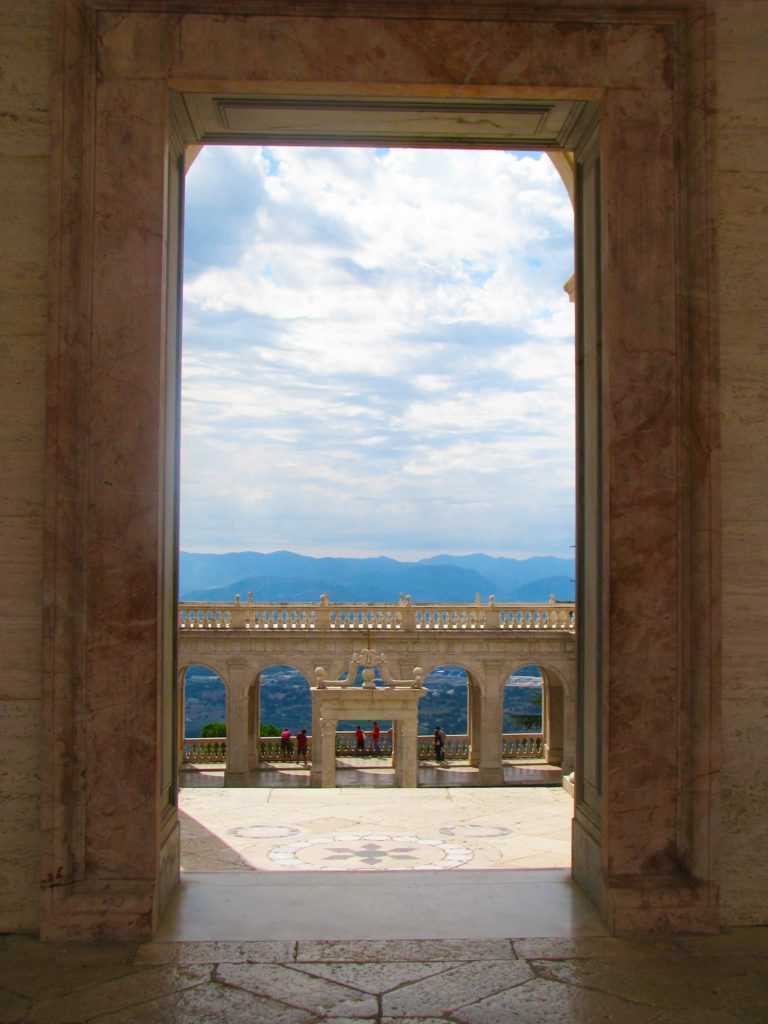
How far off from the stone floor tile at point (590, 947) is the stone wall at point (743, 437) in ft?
1.82

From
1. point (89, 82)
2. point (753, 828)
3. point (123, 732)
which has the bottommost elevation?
point (753, 828)

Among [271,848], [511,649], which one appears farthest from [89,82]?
[511,649]

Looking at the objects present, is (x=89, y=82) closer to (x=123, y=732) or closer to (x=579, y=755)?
(x=123, y=732)

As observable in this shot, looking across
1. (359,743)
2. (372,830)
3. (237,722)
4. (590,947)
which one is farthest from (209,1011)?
(359,743)

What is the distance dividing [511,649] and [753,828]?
31.8m

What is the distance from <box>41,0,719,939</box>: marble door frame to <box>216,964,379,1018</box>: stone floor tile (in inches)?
25.7

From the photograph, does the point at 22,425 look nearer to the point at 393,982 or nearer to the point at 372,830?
the point at 393,982

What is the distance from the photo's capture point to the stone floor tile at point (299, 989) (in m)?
3.88

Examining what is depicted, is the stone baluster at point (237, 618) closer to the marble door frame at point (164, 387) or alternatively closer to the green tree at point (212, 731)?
the green tree at point (212, 731)

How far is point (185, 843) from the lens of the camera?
802cm

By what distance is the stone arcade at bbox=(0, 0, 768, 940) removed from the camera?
4.72m

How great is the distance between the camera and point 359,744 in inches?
1426

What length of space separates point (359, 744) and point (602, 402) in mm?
32593

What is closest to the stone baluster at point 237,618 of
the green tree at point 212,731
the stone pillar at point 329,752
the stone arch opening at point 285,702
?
the green tree at point 212,731
